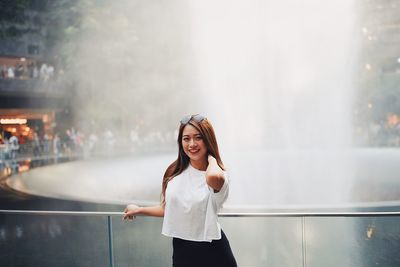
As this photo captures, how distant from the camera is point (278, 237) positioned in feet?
14.5

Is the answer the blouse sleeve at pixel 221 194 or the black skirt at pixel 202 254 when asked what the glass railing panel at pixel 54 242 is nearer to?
the black skirt at pixel 202 254

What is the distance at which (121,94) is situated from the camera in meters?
34.3

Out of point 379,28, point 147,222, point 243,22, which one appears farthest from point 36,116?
point 147,222

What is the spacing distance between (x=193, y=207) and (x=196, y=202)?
30 millimetres

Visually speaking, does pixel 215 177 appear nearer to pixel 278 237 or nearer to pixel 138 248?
pixel 138 248

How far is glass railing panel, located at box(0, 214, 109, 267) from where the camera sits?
4.37 metres

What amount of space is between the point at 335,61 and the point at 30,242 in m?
21.2

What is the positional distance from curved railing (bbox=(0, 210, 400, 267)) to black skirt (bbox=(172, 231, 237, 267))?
37.7 inches

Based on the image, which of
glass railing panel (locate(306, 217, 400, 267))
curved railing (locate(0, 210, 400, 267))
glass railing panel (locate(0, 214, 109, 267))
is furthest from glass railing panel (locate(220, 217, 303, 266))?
glass railing panel (locate(0, 214, 109, 267))

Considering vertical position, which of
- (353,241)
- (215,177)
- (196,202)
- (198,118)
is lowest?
(353,241)

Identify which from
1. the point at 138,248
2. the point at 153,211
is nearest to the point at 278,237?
the point at 138,248

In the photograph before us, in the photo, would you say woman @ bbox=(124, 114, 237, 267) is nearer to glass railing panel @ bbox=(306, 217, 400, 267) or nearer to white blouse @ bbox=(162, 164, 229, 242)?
white blouse @ bbox=(162, 164, 229, 242)


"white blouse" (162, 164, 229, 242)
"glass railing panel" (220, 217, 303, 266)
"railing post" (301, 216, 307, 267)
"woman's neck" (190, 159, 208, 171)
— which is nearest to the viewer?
"white blouse" (162, 164, 229, 242)

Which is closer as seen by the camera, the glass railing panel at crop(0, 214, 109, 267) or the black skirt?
the black skirt
